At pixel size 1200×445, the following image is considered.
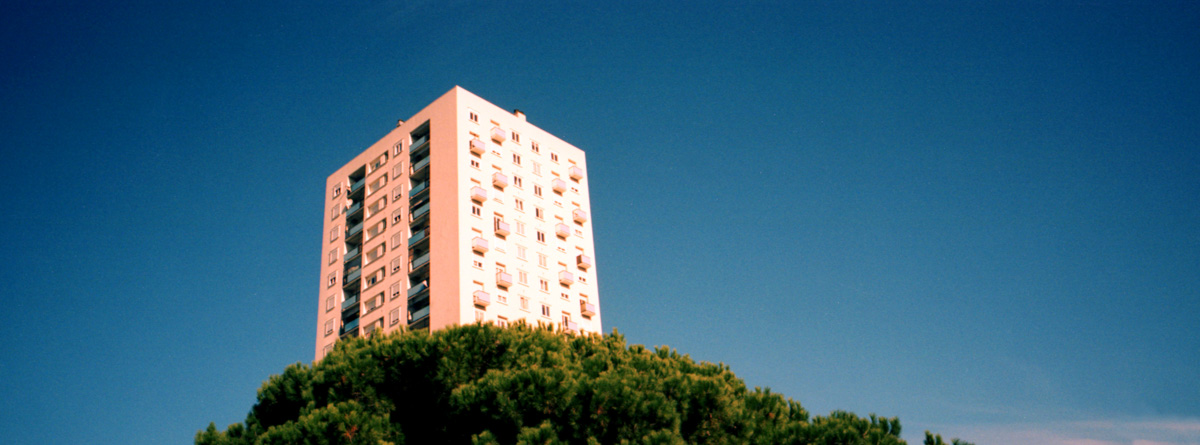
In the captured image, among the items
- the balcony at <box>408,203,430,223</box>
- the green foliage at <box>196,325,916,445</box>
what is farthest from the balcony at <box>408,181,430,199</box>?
the green foliage at <box>196,325,916,445</box>

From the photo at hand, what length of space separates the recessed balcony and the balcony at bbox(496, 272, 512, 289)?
5287 millimetres

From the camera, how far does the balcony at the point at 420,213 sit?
48281 mm

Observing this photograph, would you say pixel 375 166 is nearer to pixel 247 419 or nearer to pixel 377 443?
pixel 247 419

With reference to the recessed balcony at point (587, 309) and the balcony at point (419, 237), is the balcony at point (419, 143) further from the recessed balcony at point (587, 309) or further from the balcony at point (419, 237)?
the recessed balcony at point (587, 309)

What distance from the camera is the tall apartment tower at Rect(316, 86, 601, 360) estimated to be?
45.6m

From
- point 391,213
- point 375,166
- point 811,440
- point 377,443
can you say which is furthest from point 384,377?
point 375,166

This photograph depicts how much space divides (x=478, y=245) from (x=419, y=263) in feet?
11.2

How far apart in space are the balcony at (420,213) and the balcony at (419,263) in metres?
2.42

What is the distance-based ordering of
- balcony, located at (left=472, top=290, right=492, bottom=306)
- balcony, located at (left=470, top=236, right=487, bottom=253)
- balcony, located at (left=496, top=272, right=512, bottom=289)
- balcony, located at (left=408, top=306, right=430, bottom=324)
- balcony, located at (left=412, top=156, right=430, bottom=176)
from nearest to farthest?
balcony, located at (left=472, top=290, right=492, bottom=306)
balcony, located at (left=408, top=306, right=430, bottom=324)
balcony, located at (left=470, top=236, right=487, bottom=253)
balcony, located at (left=496, top=272, right=512, bottom=289)
balcony, located at (left=412, top=156, right=430, bottom=176)

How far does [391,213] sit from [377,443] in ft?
95.4

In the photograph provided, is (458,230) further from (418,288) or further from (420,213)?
(420,213)

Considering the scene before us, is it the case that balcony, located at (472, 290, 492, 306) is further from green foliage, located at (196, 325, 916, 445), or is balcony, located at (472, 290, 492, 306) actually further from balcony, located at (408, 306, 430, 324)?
green foliage, located at (196, 325, 916, 445)

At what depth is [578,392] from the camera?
22.2 meters

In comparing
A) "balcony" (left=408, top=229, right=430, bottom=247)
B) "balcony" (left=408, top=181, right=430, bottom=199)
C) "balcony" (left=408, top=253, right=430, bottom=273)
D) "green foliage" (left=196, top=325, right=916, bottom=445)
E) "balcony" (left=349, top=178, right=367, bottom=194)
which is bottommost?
"green foliage" (left=196, top=325, right=916, bottom=445)
